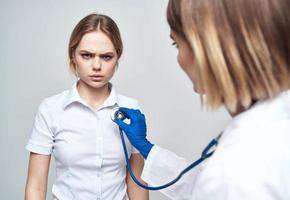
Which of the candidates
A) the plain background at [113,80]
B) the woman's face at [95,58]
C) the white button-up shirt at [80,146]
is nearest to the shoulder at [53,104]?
the white button-up shirt at [80,146]

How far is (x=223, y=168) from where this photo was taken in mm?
630

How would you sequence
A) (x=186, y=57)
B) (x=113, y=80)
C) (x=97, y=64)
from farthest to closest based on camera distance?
1. (x=113, y=80)
2. (x=97, y=64)
3. (x=186, y=57)

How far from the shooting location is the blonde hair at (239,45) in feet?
2.15

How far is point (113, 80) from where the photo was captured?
1.62m

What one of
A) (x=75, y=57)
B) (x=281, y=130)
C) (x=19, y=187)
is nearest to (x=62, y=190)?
(x=75, y=57)

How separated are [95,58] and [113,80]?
1.54 ft

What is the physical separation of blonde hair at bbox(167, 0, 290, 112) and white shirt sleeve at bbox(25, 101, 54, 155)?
2.16 feet

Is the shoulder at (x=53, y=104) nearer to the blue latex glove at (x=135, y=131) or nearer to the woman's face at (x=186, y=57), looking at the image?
the blue latex glove at (x=135, y=131)

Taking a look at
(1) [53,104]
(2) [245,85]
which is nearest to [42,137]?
(1) [53,104]

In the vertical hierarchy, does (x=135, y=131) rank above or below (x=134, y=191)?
above

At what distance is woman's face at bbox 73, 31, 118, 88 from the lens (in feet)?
3.78

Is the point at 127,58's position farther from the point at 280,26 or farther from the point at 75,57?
the point at 280,26

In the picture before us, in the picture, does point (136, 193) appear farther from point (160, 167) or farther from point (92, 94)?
point (92, 94)

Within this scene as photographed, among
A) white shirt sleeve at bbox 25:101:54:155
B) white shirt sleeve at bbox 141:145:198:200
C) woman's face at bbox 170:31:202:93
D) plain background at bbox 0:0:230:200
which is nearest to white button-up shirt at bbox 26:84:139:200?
white shirt sleeve at bbox 25:101:54:155
